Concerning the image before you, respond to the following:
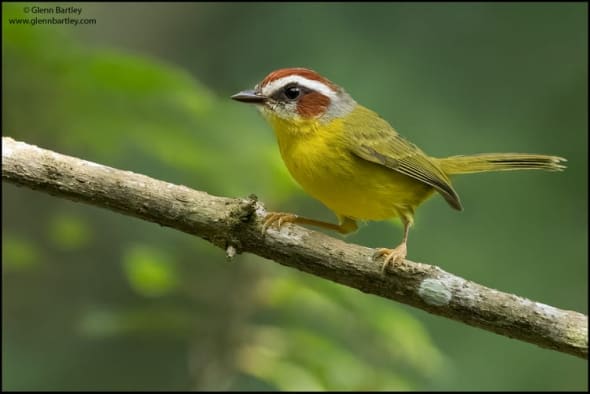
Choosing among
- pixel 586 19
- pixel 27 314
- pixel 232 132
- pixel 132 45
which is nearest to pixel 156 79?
pixel 232 132

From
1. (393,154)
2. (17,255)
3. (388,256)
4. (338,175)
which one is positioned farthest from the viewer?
A: (393,154)

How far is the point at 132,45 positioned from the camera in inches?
253

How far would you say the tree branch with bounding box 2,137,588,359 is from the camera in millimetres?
2898

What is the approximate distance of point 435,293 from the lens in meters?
3.03

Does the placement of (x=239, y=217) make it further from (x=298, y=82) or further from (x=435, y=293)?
(x=298, y=82)

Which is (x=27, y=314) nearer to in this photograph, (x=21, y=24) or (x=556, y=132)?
(x=21, y=24)

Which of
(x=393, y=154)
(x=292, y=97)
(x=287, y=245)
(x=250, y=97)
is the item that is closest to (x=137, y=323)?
(x=287, y=245)

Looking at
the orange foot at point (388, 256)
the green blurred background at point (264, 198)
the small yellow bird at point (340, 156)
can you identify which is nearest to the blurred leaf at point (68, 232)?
the green blurred background at point (264, 198)

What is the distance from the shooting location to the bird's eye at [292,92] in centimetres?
392

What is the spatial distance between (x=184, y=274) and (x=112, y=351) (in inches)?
64.5

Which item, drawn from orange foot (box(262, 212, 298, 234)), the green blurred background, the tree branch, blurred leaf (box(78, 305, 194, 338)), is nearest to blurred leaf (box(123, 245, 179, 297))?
the green blurred background

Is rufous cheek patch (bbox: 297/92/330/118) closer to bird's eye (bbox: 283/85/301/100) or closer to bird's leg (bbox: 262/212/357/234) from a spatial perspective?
bird's eye (bbox: 283/85/301/100)

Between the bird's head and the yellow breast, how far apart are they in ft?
0.10

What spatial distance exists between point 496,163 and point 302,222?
1.30 m
